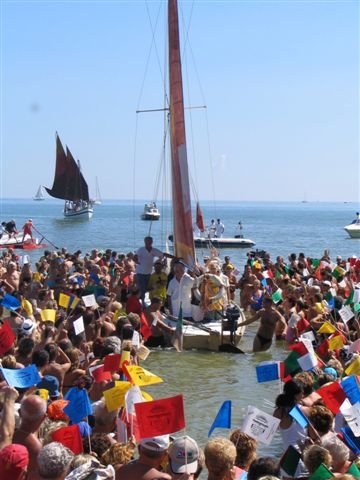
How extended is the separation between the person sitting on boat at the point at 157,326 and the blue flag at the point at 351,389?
7170 mm

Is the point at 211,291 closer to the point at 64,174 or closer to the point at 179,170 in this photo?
the point at 179,170

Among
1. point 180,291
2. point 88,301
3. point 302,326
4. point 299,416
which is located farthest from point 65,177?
point 299,416

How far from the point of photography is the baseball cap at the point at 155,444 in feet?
18.6

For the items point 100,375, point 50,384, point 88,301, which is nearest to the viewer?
point 50,384

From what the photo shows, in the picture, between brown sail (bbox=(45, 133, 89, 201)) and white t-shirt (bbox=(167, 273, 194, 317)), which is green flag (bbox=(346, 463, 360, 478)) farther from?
brown sail (bbox=(45, 133, 89, 201))

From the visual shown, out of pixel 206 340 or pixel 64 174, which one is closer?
pixel 206 340

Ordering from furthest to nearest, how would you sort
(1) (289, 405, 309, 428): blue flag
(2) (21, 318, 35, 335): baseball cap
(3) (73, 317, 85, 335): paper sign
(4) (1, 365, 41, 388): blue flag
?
1. (2) (21, 318, 35, 335): baseball cap
2. (3) (73, 317, 85, 335): paper sign
3. (4) (1, 365, 41, 388): blue flag
4. (1) (289, 405, 309, 428): blue flag

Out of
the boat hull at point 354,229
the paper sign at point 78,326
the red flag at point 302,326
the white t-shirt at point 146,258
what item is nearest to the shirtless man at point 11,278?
the white t-shirt at point 146,258

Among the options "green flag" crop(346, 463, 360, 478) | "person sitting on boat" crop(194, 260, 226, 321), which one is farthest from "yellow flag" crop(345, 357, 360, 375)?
"person sitting on boat" crop(194, 260, 226, 321)

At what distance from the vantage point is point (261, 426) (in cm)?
644

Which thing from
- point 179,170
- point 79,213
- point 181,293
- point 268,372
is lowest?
point 79,213

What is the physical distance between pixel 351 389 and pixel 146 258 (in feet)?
35.0

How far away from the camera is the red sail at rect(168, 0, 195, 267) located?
18.5 m

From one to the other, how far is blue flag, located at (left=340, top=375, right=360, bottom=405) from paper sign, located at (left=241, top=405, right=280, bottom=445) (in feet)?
3.49
